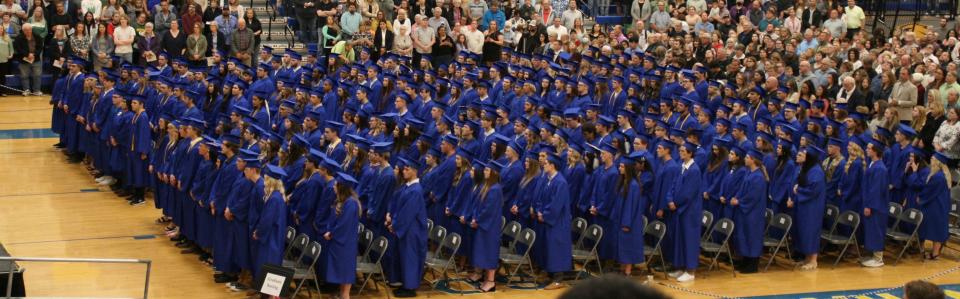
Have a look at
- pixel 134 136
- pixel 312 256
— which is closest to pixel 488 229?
pixel 312 256

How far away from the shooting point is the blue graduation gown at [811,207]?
13859 millimetres

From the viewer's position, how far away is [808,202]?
13.9 meters

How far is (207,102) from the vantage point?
1883 centimetres

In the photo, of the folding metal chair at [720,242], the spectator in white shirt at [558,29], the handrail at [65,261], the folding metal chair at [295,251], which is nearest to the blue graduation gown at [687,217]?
the folding metal chair at [720,242]

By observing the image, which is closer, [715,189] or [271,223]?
[271,223]

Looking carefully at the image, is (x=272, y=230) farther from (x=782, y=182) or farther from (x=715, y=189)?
(x=782, y=182)

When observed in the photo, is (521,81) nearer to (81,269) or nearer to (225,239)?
(225,239)

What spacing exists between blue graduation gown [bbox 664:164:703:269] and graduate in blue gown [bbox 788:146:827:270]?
1.24 m

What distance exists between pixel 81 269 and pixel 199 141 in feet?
15.3

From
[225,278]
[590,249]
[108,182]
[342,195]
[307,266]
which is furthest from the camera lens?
[108,182]

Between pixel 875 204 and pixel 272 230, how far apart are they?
6433mm

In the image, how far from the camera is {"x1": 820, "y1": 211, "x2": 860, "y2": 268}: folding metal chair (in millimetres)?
13875

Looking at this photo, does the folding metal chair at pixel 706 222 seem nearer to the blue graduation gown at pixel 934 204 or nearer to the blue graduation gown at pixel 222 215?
the blue graduation gown at pixel 934 204

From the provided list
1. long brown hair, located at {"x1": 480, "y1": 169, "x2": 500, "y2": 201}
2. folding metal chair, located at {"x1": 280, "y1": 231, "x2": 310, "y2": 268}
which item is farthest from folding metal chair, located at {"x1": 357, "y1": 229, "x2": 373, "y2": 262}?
long brown hair, located at {"x1": 480, "y1": 169, "x2": 500, "y2": 201}
